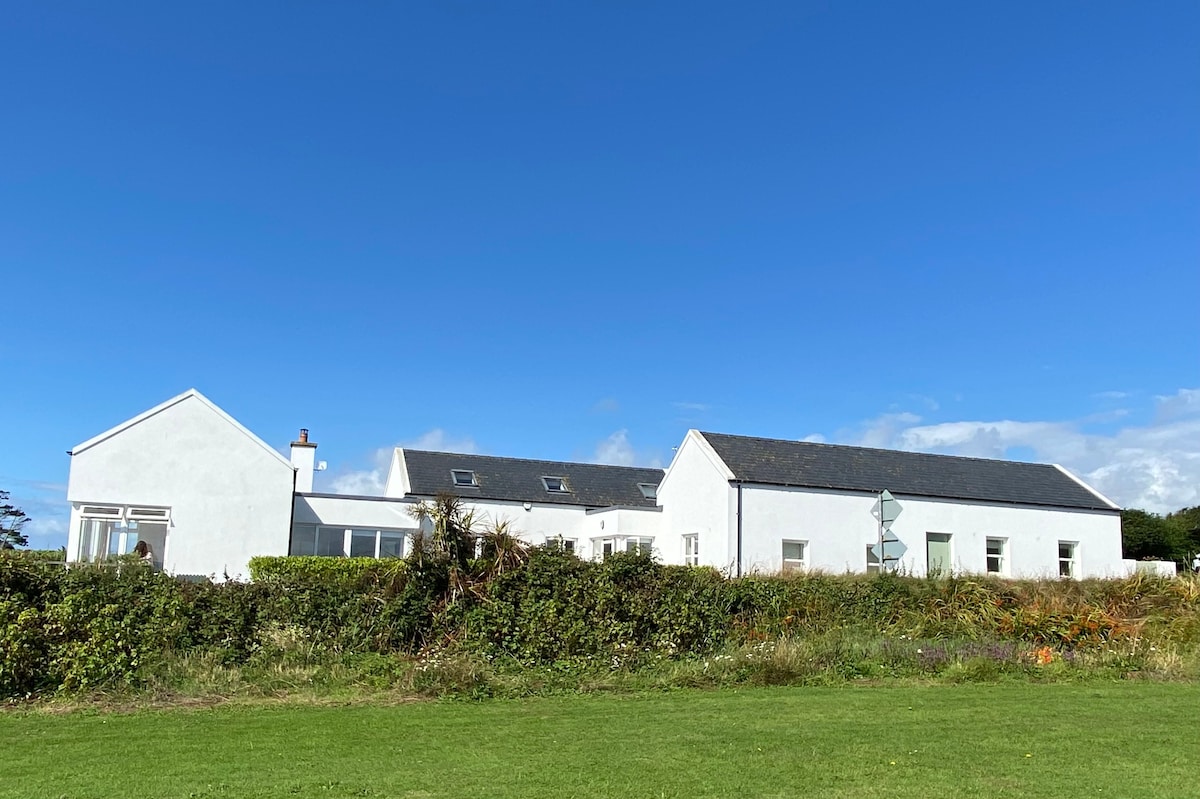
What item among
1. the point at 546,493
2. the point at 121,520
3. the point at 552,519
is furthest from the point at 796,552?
the point at 121,520

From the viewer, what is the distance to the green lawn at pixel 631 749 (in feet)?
23.6

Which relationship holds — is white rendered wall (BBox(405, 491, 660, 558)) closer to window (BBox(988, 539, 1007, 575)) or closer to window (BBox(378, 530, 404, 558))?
window (BBox(378, 530, 404, 558))

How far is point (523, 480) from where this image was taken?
37.8 metres

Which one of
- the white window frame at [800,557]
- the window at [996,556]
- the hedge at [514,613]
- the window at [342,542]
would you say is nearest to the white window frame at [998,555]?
the window at [996,556]

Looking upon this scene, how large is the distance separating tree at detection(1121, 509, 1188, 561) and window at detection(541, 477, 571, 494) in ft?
104

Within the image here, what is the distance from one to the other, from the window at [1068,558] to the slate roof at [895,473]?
139cm

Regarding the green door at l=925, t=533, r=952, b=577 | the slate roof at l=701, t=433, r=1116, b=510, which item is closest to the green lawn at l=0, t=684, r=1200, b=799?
the slate roof at l=701, t=433, r=1116, b=510

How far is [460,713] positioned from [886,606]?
8991mm

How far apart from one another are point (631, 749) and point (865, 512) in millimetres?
23376

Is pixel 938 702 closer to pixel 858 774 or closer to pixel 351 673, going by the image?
pixel 858 774

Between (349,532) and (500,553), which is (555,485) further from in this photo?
(500,553)

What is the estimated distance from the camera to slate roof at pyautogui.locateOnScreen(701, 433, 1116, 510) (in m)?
30.5

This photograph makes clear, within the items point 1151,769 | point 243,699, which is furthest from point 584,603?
point 1151,769

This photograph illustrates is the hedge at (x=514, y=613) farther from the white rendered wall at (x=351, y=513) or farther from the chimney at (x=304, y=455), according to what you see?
the chimney at (x=304, y=455)
